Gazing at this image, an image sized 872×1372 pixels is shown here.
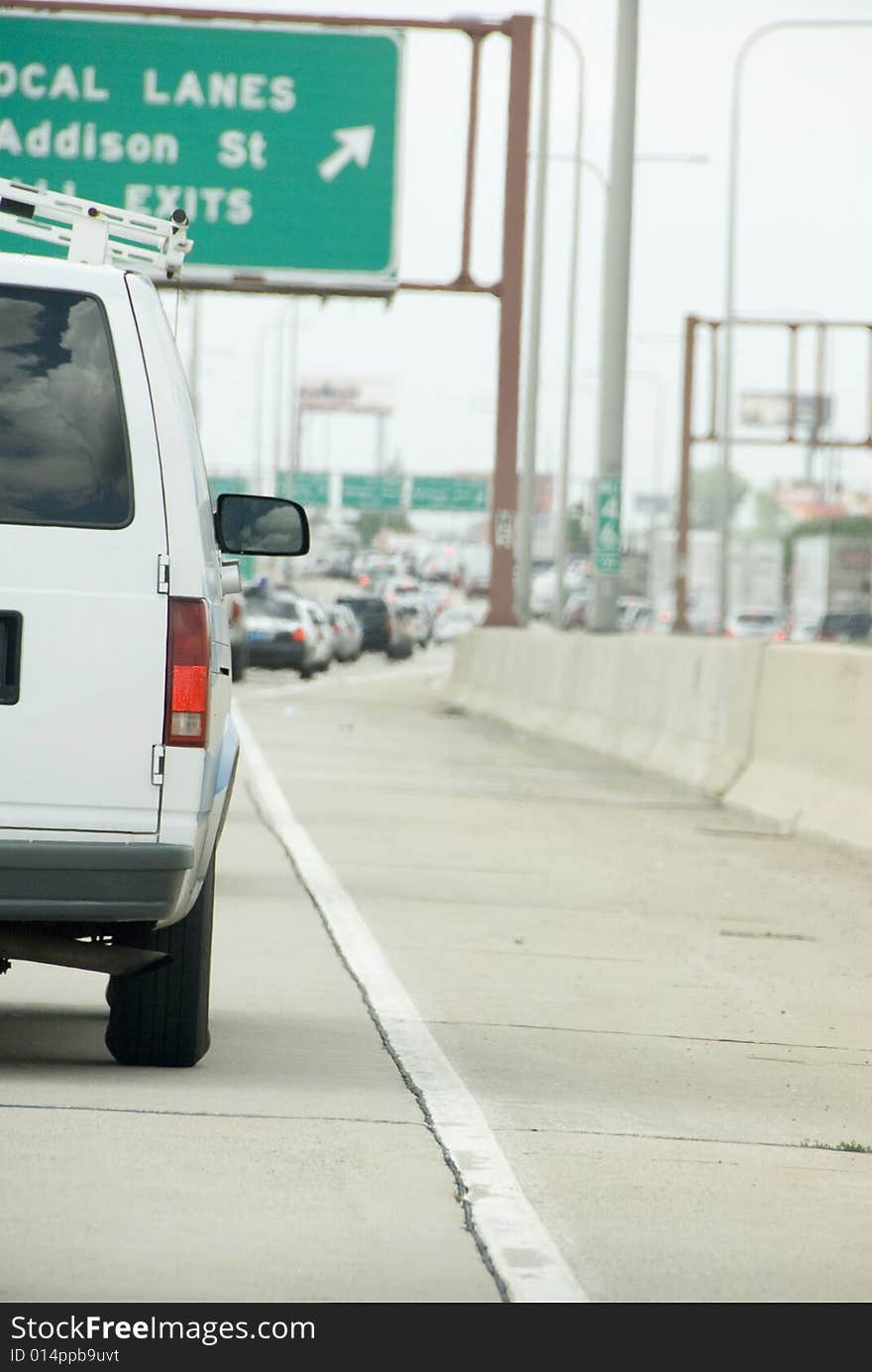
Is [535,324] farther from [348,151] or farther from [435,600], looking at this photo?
[435,600]

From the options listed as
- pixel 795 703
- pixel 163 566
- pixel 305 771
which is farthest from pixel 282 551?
pixel 305 771

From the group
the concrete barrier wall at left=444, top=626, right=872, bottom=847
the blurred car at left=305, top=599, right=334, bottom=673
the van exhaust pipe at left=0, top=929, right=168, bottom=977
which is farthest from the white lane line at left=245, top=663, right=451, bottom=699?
the van exhaust pipe at left=0, top=929, right=168, bottom=977

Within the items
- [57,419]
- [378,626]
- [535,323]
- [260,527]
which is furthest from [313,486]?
[57,419]

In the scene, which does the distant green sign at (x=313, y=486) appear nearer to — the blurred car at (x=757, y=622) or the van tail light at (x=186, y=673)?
the blurred car at (x=757, y=622)

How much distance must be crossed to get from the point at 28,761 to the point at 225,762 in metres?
1.07

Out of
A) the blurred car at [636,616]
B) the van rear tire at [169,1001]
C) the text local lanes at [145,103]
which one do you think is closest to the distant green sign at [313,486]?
the blurred car at [636,616]

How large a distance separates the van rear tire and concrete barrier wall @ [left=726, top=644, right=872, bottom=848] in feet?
28.3

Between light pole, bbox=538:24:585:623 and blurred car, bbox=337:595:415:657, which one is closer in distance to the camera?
light pole, bbox=538:24:585:623

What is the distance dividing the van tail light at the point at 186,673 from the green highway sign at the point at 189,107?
23.4m

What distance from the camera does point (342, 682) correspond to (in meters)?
52.2

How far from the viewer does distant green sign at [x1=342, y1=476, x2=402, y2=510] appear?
11969 centimetres

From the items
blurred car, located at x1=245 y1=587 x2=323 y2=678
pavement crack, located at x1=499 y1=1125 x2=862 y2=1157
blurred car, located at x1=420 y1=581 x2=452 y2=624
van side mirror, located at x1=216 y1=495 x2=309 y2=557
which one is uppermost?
van side mirror, located at x1=216 y1=495 x2=309 y2=557

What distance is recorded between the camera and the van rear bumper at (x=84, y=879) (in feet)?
21.9

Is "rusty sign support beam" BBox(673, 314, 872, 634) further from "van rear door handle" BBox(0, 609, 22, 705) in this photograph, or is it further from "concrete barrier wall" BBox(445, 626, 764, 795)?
"van rear door handle" BBox(0, 609, 22, 705)
